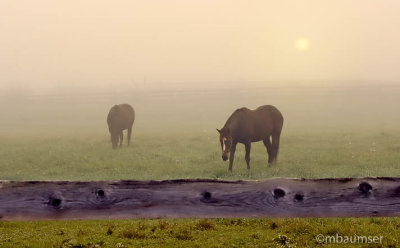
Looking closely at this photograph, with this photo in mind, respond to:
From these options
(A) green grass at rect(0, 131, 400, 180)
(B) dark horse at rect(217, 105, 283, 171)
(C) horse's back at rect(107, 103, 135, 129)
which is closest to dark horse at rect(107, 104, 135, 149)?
(C) horse's back at rect(107, 103, 135, 129)

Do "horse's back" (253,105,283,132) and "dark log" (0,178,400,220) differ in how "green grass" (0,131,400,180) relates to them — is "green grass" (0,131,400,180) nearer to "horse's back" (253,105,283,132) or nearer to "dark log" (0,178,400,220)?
"horse's back" (253,105,283,132)

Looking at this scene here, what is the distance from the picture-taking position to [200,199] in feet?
17.7

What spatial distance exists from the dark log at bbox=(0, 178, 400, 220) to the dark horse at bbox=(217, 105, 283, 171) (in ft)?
32.9

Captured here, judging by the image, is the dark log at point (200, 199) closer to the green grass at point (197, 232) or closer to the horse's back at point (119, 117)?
the green grass at point (197, 232)

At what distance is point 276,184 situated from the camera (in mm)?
5348

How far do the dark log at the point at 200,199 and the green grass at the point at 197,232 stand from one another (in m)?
1.08

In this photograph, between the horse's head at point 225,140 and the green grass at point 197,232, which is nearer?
the green grass at point 197,232

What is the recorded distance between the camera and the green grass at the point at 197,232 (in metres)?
6.38

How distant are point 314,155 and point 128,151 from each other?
11.9m

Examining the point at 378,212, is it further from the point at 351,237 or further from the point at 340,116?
the point at 340,116

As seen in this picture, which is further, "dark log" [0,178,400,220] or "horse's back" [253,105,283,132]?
"horse's back" [253,105,283,132]

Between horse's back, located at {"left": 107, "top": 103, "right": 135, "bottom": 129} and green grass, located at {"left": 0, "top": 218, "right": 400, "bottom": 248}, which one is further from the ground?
horse's back, located at {"left": 107, "top": 103, "right": 135, "bottom": 129}

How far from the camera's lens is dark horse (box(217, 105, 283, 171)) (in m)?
16.1

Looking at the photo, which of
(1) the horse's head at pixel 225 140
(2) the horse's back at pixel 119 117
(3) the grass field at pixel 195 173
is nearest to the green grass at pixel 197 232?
(3) the grass field at pixel 195 173
